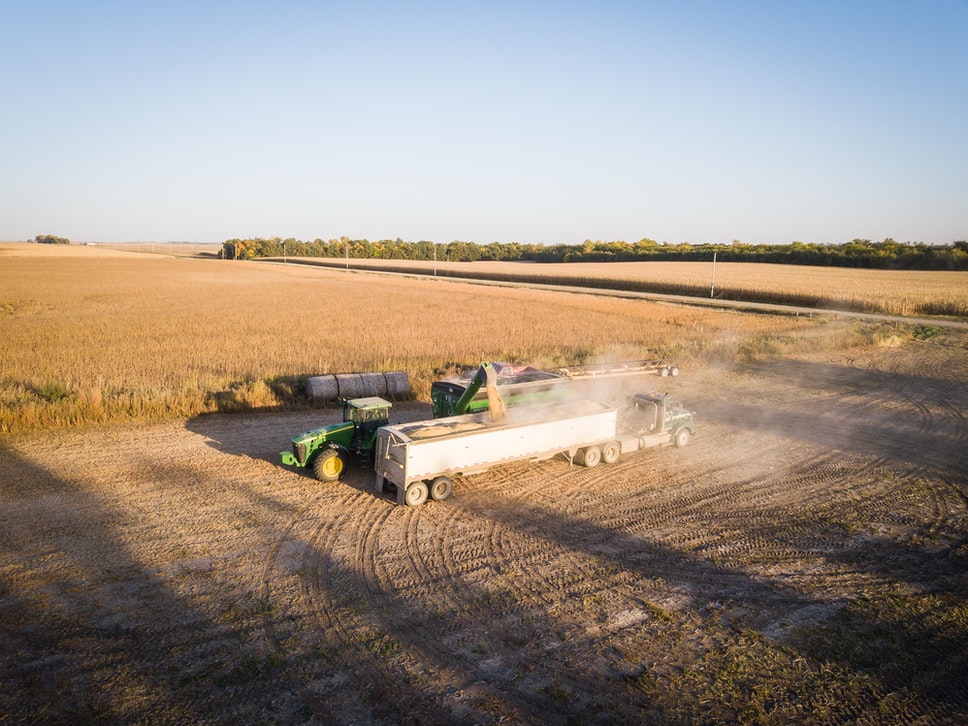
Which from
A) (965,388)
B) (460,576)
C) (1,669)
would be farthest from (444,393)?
(965,388)

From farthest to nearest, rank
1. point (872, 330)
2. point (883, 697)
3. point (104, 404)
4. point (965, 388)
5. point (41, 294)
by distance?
point (41, 294)
point (872, 330)
point (965, 388)
point (104, 404)
point (883, 697)

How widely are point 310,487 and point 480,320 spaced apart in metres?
22.2

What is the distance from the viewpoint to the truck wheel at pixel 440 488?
403 inches

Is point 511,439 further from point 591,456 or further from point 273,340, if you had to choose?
point 273,340

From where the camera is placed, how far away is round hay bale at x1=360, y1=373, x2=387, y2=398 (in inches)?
663

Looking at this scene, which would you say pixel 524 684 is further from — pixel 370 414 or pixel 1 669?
pixel 370 414

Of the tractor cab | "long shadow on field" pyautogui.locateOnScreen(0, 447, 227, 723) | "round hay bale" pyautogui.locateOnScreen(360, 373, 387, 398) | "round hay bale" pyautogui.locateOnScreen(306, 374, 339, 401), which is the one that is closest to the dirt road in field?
"long shadow on field" pyautogui.locateOnScreen(0, 447, 227, 723)

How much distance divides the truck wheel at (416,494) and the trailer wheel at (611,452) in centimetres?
405

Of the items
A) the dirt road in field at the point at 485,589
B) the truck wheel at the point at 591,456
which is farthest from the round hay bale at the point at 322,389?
the truck wheel at the point at 591,456

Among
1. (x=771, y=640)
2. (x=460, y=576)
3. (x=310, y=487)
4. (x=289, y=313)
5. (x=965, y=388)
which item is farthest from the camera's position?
(x=289, y=313)

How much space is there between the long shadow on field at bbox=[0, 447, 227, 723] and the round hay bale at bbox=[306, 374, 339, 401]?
6.95 metres

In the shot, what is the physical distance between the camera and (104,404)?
1456cm

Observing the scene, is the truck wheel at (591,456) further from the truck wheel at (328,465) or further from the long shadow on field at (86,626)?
the long shadow on field at (86,626)

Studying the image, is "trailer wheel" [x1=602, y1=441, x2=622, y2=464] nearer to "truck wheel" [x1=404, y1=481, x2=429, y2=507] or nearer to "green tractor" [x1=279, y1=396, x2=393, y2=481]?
"truck wheel" [x1=404, y1=481, x2=429, y2=507]
